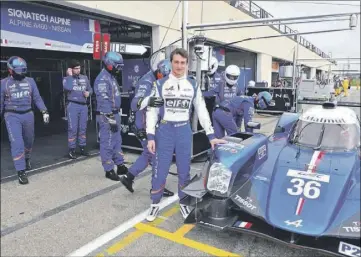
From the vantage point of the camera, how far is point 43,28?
657 centimetres

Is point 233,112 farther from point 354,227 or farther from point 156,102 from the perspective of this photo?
point 354,227

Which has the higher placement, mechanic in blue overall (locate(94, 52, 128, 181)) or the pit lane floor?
mechanic in blue overall (locate(94, 52, 128, 181))

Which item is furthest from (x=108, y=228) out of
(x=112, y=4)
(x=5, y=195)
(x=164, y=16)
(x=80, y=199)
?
(x=164, y=16)

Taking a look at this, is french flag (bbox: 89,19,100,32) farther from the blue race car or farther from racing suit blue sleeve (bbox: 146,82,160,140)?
the blue race car

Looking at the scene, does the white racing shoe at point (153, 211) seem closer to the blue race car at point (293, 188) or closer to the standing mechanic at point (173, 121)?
the standing mechanic at point (173, 121)

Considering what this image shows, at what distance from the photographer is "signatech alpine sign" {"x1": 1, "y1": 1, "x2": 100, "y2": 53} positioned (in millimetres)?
5996

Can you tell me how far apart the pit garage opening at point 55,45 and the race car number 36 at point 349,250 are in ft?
12.5

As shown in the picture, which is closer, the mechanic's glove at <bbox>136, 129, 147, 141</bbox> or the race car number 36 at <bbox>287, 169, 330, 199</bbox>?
the race car number 36 at <bbox>287, 169, 330, 199</bbox>

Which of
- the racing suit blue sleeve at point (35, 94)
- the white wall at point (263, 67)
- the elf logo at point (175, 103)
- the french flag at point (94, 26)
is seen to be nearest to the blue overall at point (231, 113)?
the elf logo at point (175, 103)

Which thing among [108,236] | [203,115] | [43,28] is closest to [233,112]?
[203,115]

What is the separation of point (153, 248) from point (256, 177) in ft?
3.67

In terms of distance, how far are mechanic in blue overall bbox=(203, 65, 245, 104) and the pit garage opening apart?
5.77ft

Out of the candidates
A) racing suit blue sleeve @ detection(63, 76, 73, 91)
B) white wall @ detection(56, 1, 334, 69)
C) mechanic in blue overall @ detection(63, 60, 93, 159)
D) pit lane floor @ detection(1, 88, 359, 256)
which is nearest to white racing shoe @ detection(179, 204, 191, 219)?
pit lane floor @ detection(1, 88, 359, 256)

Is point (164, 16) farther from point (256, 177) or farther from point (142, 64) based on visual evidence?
point (256, 177)
